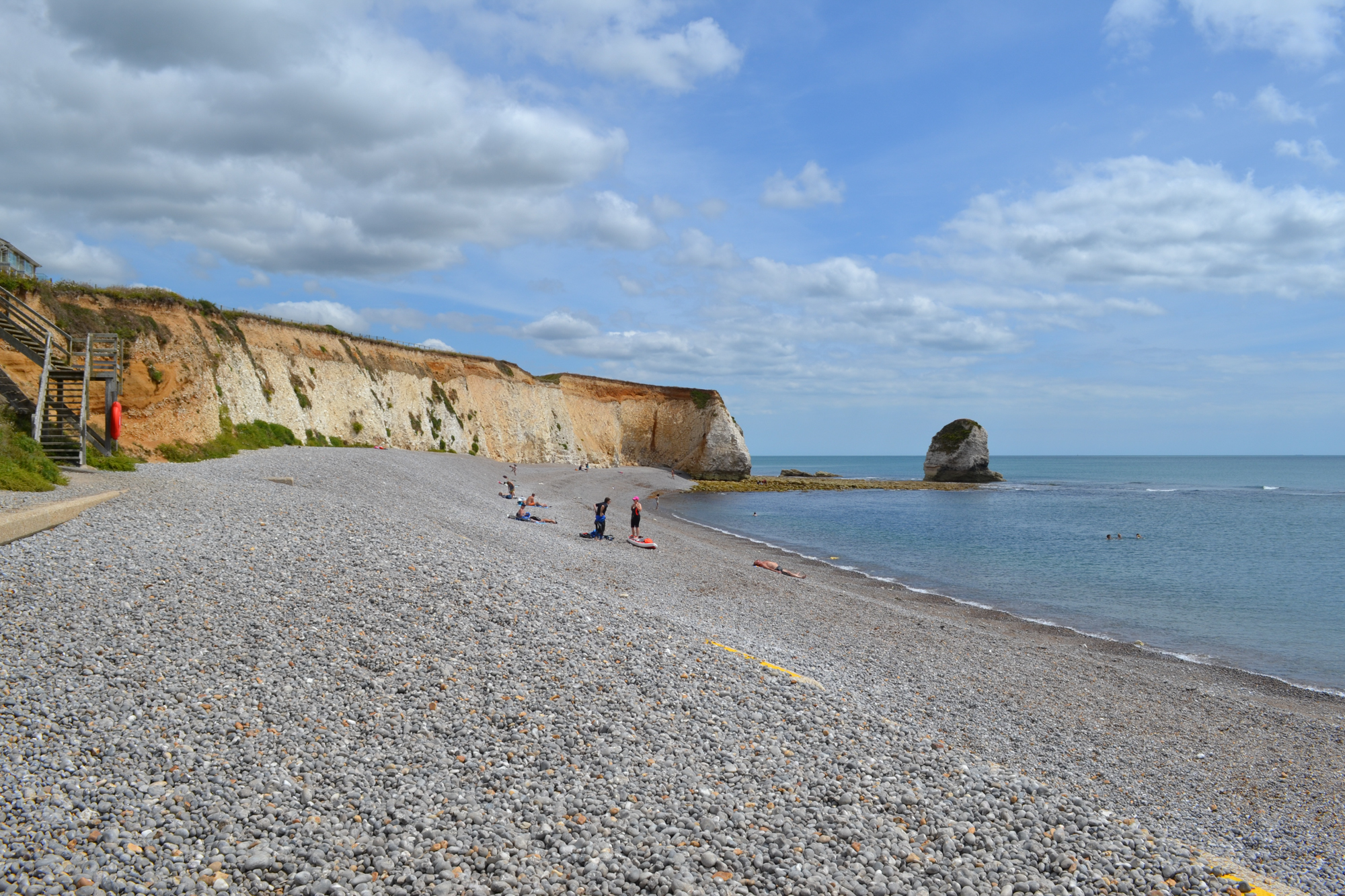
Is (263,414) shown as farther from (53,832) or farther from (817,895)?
(817,895)

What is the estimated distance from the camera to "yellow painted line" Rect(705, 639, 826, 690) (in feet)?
29.9

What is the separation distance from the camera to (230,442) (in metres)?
27.2

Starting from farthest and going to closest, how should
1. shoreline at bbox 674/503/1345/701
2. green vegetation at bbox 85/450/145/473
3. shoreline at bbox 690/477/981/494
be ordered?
shoreline at bbox 690/477/981/494 → green vegetation at bbox 85/450/145/473 → shoreline at bbox 674/503/1345/701

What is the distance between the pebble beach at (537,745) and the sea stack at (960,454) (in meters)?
69.2

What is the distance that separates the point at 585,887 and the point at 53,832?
3431mm

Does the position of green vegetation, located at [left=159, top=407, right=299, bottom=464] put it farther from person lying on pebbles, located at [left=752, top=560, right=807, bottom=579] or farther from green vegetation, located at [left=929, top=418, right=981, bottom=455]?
green vegetation, located at [left=929, top=418, right=981, bottom=455]

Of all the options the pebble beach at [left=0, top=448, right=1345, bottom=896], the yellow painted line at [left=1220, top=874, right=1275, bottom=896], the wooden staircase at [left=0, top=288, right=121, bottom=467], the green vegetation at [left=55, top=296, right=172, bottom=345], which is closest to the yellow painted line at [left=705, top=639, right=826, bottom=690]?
the pebble beach at [left=0, top=448, right=1345, bottom=896]

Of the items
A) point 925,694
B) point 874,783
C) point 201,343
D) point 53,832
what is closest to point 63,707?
point 53,832

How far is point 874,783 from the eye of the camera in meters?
6.59

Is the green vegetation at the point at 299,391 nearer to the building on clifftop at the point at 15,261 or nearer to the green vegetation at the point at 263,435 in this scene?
the green vegetation at the point at 263,435

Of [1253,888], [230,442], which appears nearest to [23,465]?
[230,442]

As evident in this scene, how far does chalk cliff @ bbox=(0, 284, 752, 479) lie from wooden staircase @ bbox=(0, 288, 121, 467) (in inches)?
52.1

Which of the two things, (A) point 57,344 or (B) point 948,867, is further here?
(A) point 57,344

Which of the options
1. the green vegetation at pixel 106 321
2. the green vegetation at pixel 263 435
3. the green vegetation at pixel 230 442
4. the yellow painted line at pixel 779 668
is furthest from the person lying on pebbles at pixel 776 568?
the green vegetation at pixel 106 321
